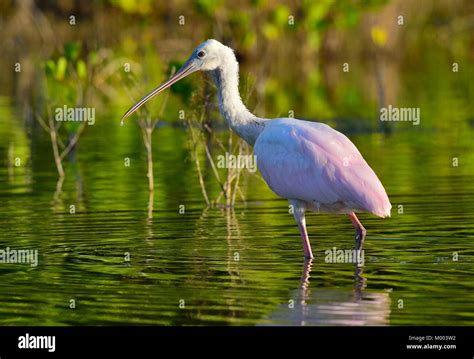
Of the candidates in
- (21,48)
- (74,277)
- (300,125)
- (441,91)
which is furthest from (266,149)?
(21,48)

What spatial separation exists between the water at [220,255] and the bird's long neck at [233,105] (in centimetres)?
118

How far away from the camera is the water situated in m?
A: 10.9

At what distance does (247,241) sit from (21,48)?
35632 mm

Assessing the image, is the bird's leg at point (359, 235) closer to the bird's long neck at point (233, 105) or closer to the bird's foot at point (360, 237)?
the bird's foot at point (360, 237)

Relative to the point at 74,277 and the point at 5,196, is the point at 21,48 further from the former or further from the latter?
the point at 74,277

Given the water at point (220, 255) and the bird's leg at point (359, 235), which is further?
the bird's leg at point (359, 235)

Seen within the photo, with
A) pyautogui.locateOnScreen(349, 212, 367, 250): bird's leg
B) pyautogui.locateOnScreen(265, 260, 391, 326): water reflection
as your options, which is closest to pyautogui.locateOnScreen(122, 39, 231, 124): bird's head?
pyautogui.locateOnScreen(349, 212, 367, 250): bird's leg

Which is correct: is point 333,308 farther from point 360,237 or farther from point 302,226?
point 360,237

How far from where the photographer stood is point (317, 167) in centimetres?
1290

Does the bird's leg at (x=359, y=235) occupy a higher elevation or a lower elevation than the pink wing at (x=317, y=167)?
lower

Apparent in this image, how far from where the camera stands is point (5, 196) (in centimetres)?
1866

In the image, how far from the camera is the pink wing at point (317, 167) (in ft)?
41.4

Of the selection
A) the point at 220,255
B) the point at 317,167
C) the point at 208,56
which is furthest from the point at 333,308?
the point at 208,56

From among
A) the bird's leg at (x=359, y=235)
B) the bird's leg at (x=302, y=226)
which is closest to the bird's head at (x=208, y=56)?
the bird's leg at (x=302, y=226)
